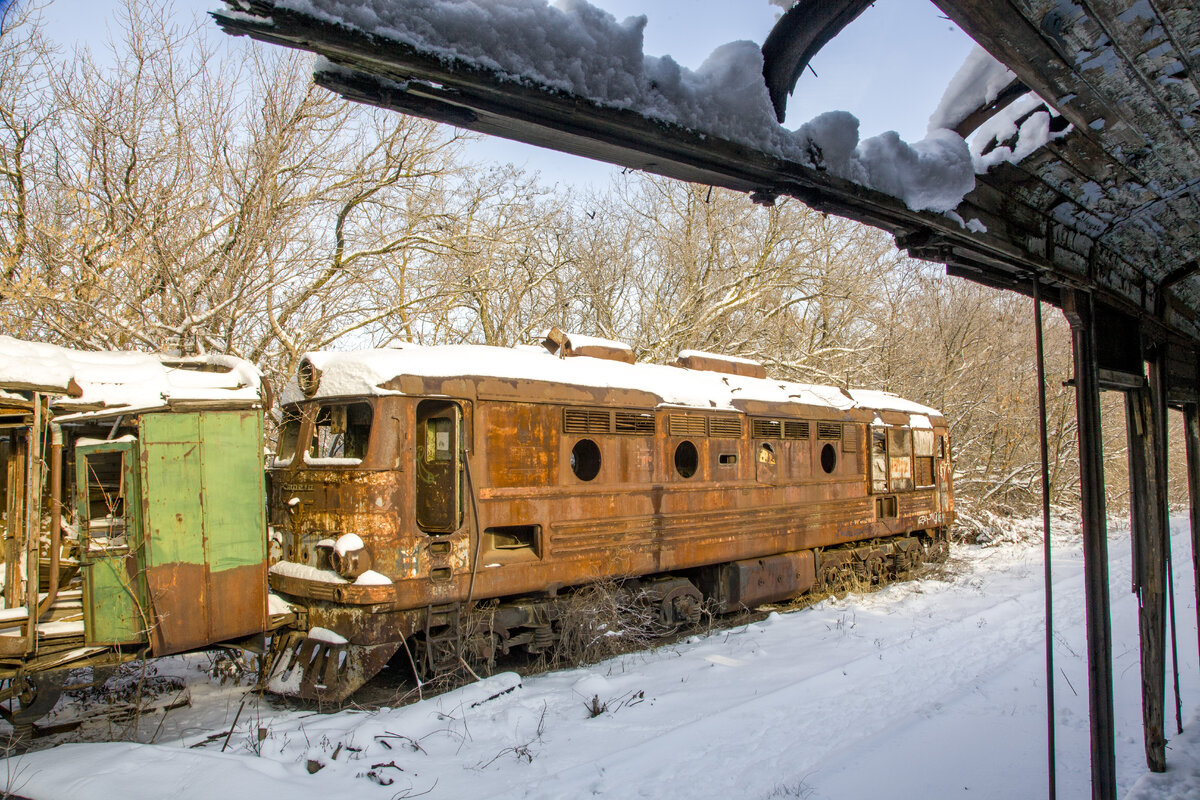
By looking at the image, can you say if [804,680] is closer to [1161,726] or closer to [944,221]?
[1161,726]

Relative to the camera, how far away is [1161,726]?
4.90 meters

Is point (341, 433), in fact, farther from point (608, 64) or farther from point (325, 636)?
point (608, 64)

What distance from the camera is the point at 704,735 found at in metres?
5.85

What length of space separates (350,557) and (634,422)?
359 cm

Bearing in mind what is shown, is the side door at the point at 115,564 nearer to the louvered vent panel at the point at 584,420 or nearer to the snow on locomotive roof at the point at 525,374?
the snow on locomotive roof at the point at 525,374

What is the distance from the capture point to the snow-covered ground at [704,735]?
15.9 feet

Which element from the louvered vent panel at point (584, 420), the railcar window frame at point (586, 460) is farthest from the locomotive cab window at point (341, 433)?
the railcar window frame at point (586, 460)

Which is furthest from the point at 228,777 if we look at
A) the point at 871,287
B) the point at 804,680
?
the point at 871,287

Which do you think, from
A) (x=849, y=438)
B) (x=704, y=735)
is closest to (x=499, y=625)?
(x=704, y=735)

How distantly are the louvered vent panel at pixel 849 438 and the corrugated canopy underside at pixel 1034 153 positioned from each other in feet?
26.9

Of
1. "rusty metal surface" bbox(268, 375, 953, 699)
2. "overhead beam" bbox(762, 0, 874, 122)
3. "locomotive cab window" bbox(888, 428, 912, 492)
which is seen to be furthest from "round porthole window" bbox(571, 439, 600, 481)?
"locomotive cab window" bbox(888, 428, 912, 492)

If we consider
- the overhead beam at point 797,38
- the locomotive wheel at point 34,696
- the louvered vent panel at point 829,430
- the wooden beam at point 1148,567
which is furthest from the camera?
the louvered vent panel at point 829,430

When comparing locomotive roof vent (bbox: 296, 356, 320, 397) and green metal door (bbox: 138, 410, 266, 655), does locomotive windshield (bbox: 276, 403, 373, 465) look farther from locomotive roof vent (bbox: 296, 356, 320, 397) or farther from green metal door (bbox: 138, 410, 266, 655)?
green metal door (bbox: 138, 410, 266, 655)

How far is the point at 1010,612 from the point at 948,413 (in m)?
14.0
